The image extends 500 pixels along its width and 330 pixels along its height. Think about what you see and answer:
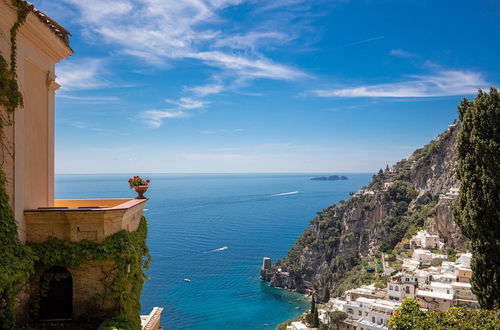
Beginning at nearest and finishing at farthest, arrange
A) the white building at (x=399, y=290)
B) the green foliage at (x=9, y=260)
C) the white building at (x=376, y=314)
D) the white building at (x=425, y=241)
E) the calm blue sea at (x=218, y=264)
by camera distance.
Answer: the green foliage at (x=9, y=260) → the white building at (x=376, y=314) → the white building at (x=399, y=290) → the calm blue sea at (x=218, y=264) → the white building at (x=425, y=241)

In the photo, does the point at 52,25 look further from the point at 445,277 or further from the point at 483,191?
the point at 445,277

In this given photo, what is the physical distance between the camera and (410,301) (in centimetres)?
1173

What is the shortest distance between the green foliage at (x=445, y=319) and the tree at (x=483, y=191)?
116 centimetres

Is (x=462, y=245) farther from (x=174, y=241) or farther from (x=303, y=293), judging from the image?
(x=174, y=241)

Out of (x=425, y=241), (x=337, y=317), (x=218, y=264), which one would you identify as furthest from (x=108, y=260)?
(x=218, y=264)

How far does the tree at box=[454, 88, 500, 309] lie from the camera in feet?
35.6

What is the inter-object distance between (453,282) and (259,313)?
22.3 meters

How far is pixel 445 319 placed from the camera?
10.4m

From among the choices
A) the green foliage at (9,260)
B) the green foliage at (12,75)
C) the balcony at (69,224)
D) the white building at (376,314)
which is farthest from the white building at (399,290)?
the green foliage at (12,75)

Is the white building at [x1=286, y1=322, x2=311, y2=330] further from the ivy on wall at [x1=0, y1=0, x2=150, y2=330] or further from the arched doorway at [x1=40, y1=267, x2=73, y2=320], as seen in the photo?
the arched doorway at [x1=40, y1=267, x2=73, y2=320]

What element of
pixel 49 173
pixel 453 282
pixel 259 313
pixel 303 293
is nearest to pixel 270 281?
pixel 303 293

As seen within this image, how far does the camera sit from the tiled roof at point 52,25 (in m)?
5.50

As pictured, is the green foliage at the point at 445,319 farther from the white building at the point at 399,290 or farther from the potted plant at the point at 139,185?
the white building at the point at 399,290

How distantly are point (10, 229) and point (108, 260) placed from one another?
1.32m
